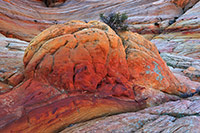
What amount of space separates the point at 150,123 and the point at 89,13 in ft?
78.5

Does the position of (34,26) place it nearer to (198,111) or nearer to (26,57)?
(26,57)

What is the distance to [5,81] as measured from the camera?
4.13 meters

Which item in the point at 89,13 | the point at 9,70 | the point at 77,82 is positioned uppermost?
the point at 89,13

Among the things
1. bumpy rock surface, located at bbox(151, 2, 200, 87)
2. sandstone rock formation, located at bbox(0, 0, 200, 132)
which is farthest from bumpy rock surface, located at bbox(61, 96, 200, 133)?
bumpy rock surface, located at bbox(151, 2, 200, 87)

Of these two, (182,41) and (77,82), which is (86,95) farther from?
(182,41)

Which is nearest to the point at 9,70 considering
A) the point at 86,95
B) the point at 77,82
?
the point at 77,82

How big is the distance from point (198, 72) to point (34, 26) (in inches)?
754

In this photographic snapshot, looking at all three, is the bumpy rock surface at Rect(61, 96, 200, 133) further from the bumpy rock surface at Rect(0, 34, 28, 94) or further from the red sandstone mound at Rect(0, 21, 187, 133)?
the bumpy rock surface at Rect(0, 34, 28, 94)

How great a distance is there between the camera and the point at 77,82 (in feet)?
13.2

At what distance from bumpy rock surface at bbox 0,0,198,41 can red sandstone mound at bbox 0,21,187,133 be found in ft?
42.9

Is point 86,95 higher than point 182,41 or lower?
higher

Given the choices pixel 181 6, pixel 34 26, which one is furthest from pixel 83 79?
pixel 181 6

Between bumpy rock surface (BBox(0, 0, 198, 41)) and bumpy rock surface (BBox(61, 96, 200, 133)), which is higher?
bumpy rock surface (BBox(0, 0, 198, 41))

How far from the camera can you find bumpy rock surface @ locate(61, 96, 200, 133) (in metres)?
3.04
